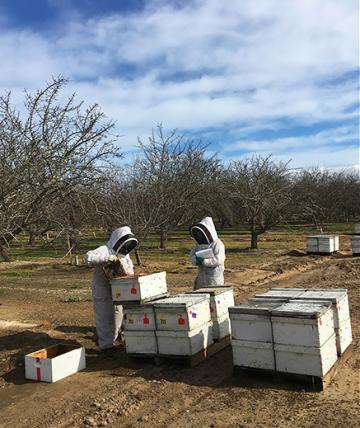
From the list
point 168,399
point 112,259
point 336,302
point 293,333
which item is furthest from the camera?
point 112,259

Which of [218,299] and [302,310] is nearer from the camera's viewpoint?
[302,310]

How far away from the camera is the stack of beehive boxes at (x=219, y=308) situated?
671 cm

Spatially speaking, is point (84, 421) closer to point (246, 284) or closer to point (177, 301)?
point (177, 301)

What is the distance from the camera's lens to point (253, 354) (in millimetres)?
5551

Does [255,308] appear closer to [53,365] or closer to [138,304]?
[138,304]

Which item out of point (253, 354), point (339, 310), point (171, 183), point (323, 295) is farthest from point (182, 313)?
point (171, 183)

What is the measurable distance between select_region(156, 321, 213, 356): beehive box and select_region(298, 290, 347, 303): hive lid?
4.59 feet

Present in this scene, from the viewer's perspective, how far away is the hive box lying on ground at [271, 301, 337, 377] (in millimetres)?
5156

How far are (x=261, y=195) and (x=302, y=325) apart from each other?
62.2ft

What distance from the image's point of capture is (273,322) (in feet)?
17.7

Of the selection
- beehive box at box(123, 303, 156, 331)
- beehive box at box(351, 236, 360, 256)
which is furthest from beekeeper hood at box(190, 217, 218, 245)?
beehive box at box(351, 236, 360, 256)

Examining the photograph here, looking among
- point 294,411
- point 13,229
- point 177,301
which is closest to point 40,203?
point 13,229

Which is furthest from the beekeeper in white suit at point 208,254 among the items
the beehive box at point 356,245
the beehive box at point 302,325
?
the beehive box at point 356,245

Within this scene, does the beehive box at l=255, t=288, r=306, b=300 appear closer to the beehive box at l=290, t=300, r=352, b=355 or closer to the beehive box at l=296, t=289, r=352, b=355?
the beehive box at l=296, t=289, r=352, b=355
